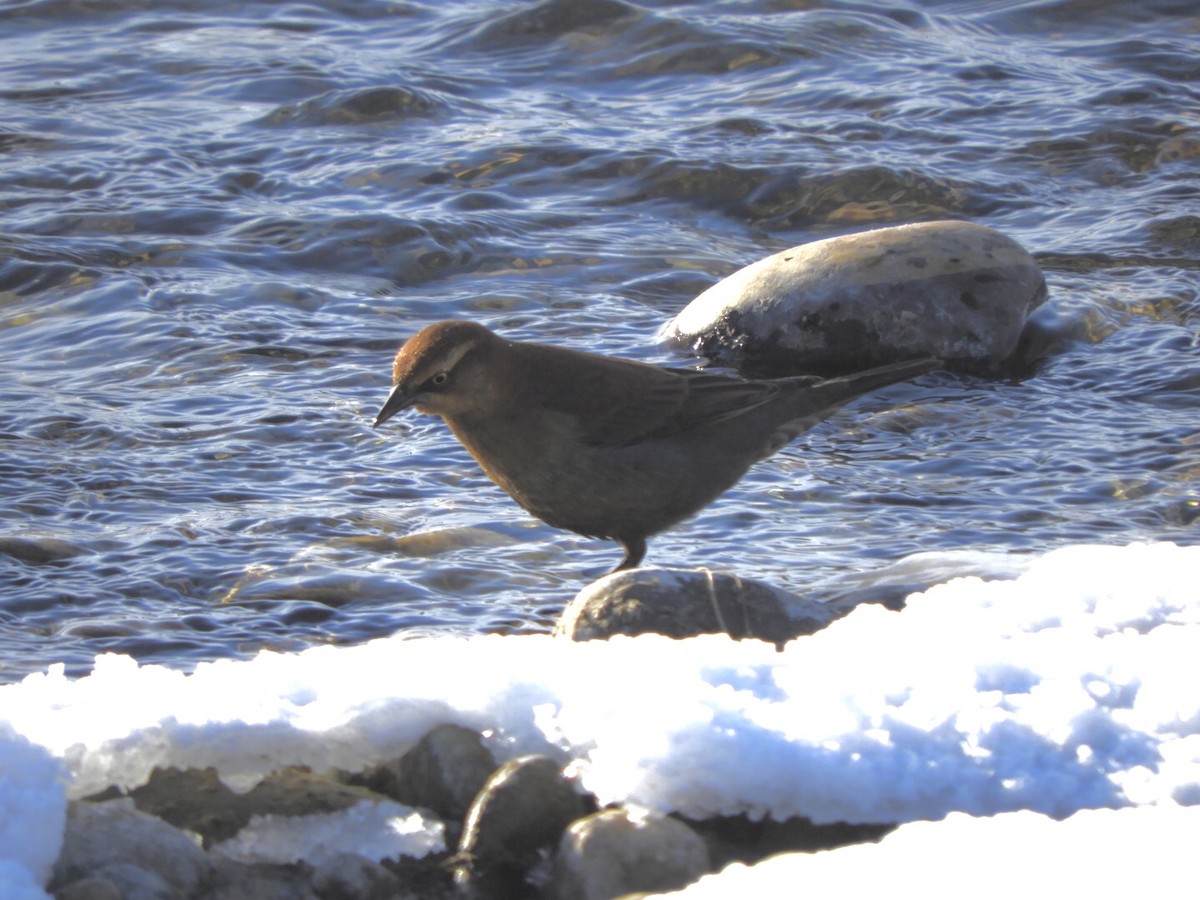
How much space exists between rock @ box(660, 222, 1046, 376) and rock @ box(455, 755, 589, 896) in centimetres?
509

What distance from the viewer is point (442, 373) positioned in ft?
19.7

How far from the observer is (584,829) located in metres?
3.47

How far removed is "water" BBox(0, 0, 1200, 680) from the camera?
20.9 feet

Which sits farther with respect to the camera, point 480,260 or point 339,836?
point 480,260

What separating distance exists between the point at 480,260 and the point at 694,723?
6.79 m

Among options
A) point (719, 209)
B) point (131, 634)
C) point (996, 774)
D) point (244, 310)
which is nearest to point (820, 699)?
point (996, 774)

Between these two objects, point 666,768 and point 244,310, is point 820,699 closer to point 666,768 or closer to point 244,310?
point 666,768

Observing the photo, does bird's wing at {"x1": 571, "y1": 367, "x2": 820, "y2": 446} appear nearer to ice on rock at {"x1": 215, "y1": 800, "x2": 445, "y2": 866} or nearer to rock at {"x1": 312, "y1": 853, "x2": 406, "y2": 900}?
ice on rock at {"x1": 215, "y1": 800, "x2": 445, "y2": 866}

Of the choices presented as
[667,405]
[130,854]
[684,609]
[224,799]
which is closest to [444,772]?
[224,799]

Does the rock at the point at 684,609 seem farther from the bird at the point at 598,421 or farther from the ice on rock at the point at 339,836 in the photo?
the bird at the point at 598,421

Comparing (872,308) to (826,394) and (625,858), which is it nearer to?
(826,394)

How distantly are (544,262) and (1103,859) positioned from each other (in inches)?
288

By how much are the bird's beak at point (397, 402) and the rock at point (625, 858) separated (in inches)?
105

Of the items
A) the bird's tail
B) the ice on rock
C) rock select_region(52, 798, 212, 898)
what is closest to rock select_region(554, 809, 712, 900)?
the ice on rock
